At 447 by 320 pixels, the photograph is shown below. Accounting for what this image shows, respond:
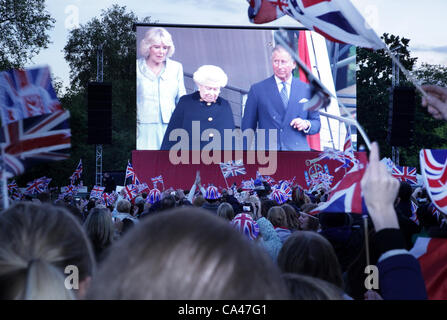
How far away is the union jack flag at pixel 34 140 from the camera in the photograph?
10.4 feet

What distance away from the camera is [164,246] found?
1.18m

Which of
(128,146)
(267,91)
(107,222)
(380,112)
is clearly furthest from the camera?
(380,112)

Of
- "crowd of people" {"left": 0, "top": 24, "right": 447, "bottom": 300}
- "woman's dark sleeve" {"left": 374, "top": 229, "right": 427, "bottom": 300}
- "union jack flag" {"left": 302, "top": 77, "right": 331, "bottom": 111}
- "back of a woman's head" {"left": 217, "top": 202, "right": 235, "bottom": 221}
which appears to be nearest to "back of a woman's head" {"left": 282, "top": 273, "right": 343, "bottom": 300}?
"crowd of people" {"left": 0, "top": 24, "right": 447, "bottom": 300}

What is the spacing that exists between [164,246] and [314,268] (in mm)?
1852

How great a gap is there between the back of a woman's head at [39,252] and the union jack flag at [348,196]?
1653 millimetres

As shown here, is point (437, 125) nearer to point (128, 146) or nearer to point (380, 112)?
point (380, 112)

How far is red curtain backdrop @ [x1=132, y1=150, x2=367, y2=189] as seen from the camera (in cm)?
2964

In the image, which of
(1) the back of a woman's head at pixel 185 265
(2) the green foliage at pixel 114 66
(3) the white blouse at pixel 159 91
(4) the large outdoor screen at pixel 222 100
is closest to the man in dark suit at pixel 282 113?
(4) the large outdoor screen at pixel 222 100

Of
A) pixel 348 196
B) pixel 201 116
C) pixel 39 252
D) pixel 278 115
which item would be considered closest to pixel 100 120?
pixel 201 116

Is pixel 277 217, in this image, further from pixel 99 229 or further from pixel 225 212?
pixel 99 229

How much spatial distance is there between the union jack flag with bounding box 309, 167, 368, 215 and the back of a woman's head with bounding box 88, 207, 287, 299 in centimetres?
215

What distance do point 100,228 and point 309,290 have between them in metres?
3.04

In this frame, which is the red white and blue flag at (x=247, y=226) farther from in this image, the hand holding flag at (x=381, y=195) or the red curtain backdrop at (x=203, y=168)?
the red curtain backdrop at (x=203, y=168)
